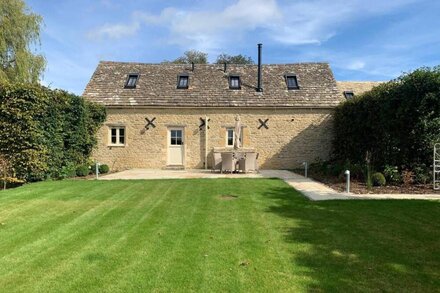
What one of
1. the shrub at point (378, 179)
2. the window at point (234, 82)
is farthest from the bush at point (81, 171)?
the shrub at point (378, 179)

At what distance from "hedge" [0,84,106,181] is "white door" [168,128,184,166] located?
17.6 feet

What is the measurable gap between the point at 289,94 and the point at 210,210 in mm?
12840

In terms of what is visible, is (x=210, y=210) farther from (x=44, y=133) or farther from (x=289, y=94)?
(x=289, y=94)

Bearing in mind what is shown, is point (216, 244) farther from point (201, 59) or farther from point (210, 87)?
point (201, 59)

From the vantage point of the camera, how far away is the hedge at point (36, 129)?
11430mm

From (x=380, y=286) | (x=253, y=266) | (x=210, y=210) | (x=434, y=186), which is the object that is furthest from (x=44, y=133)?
(x=434, y=186)

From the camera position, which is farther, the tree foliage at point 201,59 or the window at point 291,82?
the tree foliage at point 201,59

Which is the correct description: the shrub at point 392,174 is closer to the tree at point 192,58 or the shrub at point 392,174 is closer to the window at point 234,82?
the window at point 234,82

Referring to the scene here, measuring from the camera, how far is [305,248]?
15.8 ft

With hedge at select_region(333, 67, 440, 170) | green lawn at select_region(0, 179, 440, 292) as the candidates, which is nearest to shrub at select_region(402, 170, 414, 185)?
hedge at select_region(333, 67, 440, 170)

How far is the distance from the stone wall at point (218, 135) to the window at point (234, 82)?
1757mm

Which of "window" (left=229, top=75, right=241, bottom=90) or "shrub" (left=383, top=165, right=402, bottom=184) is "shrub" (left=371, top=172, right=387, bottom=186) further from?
"window" (left=229, top=75, right=241, bottom=90)

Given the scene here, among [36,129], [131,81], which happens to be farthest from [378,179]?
[131,81]

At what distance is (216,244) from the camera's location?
4.98 meters
